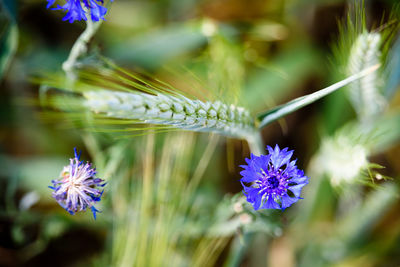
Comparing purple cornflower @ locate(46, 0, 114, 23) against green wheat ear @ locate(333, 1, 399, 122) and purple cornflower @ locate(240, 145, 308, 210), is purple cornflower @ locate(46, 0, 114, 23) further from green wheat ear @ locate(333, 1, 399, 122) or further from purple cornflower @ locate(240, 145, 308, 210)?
green wheat ear @ locate(333, 1, 399, 122)

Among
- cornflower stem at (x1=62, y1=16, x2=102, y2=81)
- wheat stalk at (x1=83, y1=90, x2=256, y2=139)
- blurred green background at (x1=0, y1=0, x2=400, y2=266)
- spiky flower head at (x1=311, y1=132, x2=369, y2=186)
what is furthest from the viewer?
blurred green background at (x1=0, y1=0, x2=400, y2=266)

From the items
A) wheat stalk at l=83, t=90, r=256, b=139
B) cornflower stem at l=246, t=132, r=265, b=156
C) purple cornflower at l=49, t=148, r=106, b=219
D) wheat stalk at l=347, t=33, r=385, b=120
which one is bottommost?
purple cornflower at l=49, t=148, r=106, b=219

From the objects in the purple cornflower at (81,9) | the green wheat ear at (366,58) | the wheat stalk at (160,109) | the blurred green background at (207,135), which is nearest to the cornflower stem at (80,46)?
the purple cornflower at (81,9)

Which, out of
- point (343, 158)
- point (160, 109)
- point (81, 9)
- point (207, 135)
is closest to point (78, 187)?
point (160, 109)

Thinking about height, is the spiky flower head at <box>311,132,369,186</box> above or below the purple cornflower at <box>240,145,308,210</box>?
above

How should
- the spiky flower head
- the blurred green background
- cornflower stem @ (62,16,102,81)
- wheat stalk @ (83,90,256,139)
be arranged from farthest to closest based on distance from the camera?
1. the blurred green background
2. the spiky flower head
3. cornflower stem @ (62,16,102,81)
4. wheat stalk @ (83,90,256,139)

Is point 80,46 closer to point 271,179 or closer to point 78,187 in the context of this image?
point 78,187

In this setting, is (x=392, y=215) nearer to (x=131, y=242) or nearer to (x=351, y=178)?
(x=351, y=178)

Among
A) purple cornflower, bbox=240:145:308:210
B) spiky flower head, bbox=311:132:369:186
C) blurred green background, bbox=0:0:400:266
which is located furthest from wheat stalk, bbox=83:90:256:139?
blurred green background, bbox=0:0:400:266
